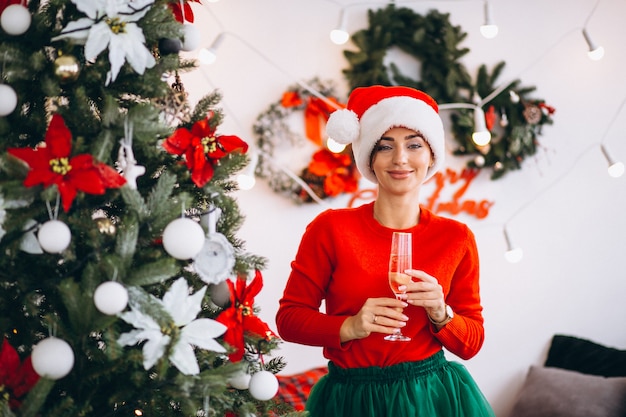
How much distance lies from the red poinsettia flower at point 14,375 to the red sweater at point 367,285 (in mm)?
683

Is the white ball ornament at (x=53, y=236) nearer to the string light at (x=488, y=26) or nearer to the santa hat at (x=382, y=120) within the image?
the santa hat at (x=382, y=120)

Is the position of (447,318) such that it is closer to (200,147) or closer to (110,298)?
(200,147)

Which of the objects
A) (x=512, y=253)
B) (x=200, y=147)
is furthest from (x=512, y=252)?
(x=200, y=147)

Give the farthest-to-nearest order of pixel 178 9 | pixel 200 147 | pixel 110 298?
pixel 178 9
pixel 200 147
pixel 110 298

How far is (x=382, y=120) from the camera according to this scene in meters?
1.77

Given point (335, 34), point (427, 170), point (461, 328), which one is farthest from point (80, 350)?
point (335, 34)

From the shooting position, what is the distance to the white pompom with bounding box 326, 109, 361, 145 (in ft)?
6.03

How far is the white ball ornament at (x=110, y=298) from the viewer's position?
1.16 meters

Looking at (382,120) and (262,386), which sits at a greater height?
(382,120)

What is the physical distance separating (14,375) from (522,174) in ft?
8.86

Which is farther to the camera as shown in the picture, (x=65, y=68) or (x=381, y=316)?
(x=381, y=316)

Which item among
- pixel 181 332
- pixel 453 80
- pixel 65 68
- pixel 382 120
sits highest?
pixel 453 80

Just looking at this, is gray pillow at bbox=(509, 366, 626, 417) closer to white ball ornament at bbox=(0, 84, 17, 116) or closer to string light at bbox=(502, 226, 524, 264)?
string light at bbox=(502, 226, 524, 264)

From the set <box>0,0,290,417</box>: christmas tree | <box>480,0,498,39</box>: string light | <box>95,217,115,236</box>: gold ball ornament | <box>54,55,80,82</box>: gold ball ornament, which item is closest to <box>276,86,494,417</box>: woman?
<box>0,0,290,417</box>: christmas tree
